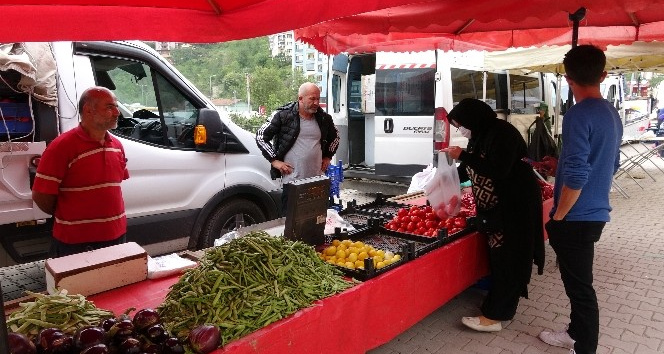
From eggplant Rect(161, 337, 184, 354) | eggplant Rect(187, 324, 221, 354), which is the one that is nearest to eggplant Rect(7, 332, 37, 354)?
eggplant Rect(161, 337, 184, 354)

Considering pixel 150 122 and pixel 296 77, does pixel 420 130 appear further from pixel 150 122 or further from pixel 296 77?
A: pixel 296 77

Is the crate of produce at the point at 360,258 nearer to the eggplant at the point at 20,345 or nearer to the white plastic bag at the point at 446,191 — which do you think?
the white plastic bag at the point at 446,191

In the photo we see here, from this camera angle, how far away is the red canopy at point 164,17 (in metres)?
2.20

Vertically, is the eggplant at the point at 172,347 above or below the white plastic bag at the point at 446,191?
below

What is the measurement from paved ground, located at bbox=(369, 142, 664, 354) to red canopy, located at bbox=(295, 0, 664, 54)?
8.17 ft

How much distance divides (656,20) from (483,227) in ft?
11.0

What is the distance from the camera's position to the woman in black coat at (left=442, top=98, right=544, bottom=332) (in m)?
3.37

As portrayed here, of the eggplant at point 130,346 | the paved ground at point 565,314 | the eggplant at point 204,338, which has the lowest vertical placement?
the paved ground at point 565,314

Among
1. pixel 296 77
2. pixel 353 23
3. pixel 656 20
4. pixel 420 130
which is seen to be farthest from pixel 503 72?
pixel 296 77

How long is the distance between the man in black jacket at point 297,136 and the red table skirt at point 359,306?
2.04m

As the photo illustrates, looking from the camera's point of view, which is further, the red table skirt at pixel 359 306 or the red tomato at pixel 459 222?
the red tomato at pixel 459 222

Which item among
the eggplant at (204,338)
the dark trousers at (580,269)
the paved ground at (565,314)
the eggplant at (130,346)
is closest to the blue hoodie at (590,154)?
the dark trousers at (580,269)

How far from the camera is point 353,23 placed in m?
4.43

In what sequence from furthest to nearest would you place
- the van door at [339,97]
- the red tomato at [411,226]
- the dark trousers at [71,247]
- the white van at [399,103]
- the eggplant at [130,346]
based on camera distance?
the van door at [339,97]
the white van at [399,103]
the red tomato at [411,226]
the dark trousers at [71,247]
the eggplant at [130,346]
